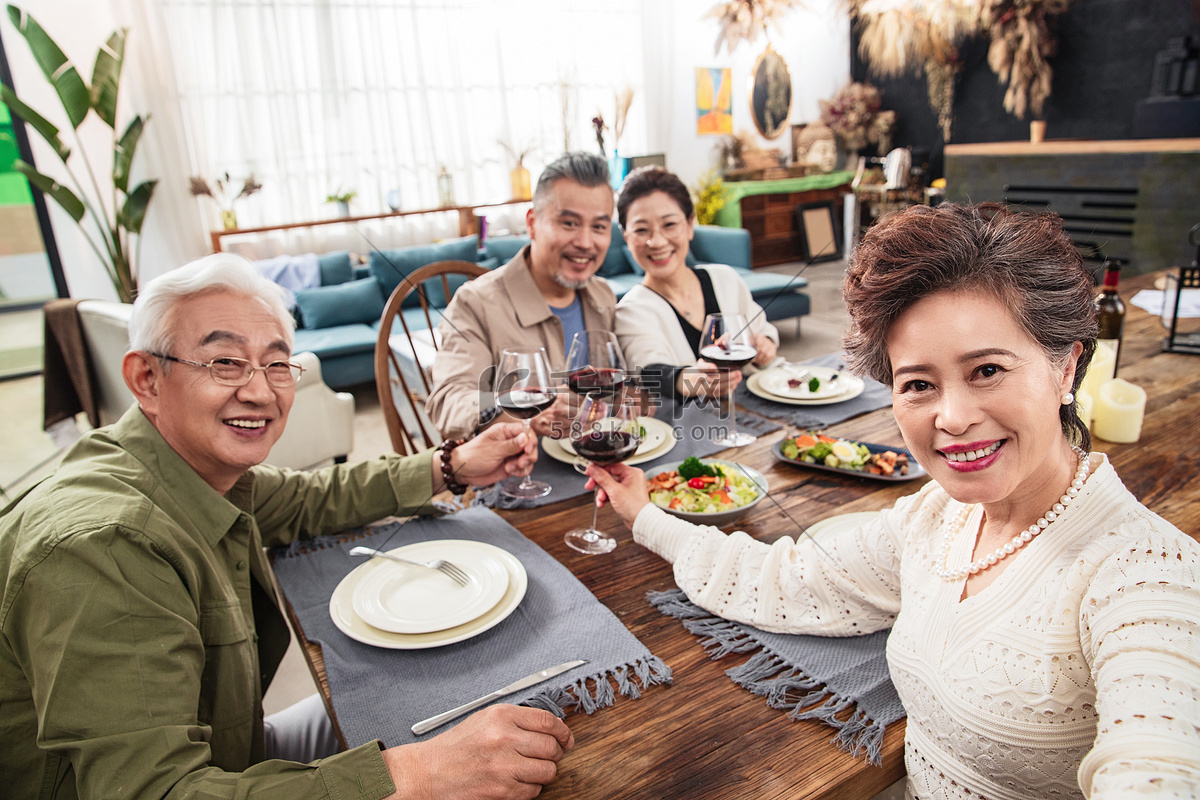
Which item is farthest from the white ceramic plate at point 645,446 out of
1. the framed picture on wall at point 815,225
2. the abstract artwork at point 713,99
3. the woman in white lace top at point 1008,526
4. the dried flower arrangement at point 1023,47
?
the dried flower arrangement at point 1023,47

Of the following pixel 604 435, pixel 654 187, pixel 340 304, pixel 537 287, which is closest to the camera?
pixel 604 435

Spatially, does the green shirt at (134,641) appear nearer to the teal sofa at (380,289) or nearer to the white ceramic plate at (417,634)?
the white ceramic plate at (417,634)

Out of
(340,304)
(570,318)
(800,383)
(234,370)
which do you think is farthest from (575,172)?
(340,304)

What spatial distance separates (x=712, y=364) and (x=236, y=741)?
3.95ft

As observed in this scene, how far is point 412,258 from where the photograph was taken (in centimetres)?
538

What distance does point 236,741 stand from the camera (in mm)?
1025

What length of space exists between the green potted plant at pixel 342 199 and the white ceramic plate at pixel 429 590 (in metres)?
5.30

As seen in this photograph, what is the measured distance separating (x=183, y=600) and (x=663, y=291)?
181cm

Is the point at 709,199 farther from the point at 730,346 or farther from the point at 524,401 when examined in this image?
the point at 524,401

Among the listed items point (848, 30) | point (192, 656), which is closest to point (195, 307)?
point (192, 656)

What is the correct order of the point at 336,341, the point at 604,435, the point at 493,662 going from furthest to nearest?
the point at 336,341
the point at 604,435
the point at 493,662

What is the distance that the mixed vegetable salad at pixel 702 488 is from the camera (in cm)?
131

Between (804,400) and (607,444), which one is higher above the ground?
(607,444)

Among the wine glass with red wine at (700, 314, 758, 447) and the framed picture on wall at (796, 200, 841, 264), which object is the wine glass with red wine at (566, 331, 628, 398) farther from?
the framed picture on wall at (796, 200, 841, 264)
